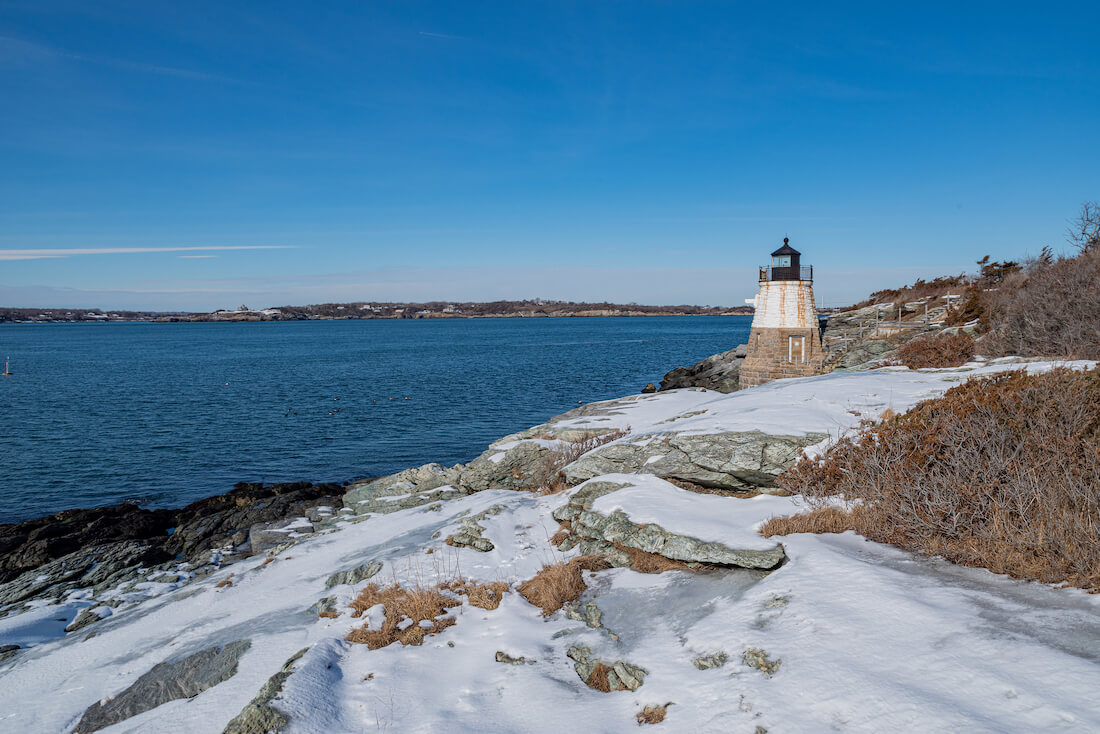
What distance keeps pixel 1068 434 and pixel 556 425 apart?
1226cm

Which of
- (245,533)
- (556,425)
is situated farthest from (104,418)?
(556,425)

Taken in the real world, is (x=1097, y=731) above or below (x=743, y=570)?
above

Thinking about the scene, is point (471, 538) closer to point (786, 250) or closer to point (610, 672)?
point (610, 672)

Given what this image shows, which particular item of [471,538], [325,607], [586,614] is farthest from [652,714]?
[471,538]

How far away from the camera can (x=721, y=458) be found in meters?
10.1

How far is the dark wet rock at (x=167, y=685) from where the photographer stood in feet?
22.4

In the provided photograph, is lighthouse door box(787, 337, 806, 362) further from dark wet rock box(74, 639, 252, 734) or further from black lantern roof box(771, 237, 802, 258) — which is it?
dark wet rock box(74, 639, 252, 734)

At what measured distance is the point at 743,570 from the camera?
716 cm

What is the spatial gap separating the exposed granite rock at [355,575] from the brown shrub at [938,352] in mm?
16278

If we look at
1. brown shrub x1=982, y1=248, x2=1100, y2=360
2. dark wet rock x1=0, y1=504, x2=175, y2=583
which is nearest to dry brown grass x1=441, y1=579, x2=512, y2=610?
dark wet rock x1=0, y1=504, x2=175, y2=583

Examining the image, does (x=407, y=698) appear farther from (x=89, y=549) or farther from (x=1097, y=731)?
(x=89, y=549)

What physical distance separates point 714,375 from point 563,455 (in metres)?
24.5

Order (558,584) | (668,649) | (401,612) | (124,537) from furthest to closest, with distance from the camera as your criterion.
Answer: (124,537) < (558,584) < (401,612) < (668,649)

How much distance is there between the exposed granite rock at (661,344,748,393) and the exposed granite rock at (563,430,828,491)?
2148cm
